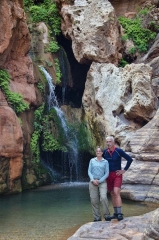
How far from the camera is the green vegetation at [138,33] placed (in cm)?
2131

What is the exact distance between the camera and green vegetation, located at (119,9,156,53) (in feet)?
69.9

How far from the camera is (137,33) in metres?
22.1

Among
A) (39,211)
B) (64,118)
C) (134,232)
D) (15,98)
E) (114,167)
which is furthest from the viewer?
(64,118)

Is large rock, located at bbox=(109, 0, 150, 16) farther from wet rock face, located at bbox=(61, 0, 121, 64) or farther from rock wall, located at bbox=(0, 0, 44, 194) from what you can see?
rock wall, located at bbox=(0, 0, 44, 194)

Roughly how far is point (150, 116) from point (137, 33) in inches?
345

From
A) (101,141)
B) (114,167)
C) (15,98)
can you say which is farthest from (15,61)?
(114,167)

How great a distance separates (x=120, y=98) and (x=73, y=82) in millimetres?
5628

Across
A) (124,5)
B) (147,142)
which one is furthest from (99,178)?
(124,5)

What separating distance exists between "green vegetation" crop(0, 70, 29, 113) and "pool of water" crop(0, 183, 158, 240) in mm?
3818

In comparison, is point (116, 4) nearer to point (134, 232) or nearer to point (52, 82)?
point (52, 82)

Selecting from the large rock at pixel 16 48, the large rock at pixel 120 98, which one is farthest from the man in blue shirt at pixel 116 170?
the large rock at pixel 16 48

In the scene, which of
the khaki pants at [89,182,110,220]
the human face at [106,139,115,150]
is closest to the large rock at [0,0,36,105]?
the human face at [106,139,115,150]

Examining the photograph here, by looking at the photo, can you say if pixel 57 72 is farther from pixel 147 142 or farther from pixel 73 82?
pixel 147 142

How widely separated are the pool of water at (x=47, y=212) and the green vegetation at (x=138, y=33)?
11.5m
